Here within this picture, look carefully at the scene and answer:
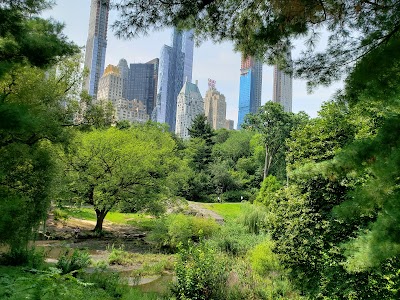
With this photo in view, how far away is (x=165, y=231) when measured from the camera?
1305 centimetres

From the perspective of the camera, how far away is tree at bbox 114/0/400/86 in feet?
10.7

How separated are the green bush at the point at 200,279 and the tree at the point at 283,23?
387 centimetres

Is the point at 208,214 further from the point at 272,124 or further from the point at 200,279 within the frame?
the point at 200,279

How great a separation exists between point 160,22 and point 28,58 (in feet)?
8.38

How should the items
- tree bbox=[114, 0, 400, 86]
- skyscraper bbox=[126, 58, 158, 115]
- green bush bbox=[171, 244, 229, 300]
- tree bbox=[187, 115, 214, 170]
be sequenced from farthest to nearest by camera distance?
skyscraper bbox=[126, 58, 158, 115] → tree bbox=[187, 115, 214, 170] → green bush bbox=[171, 244, 229, 300] → tree bbox=[114, 0, 400, 86]

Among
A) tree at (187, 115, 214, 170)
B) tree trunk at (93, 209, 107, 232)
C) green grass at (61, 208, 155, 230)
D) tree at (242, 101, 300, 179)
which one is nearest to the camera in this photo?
tree trunk at (93, 209, 107, 232)

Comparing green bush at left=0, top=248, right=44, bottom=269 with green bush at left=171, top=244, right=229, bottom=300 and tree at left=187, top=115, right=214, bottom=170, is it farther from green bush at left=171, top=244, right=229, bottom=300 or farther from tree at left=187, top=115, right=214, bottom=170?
tree at left=187, top=115, right=214, bottom=170

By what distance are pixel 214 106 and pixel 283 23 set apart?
8412 cm

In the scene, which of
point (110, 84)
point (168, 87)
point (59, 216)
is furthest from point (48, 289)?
point (168, 87)

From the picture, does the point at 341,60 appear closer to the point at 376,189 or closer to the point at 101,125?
the point at 376,189

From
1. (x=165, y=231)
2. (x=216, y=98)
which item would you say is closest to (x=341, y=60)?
(x=165, y=231)

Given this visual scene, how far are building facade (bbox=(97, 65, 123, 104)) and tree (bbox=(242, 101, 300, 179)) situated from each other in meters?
55.6

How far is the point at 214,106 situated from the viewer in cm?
8719

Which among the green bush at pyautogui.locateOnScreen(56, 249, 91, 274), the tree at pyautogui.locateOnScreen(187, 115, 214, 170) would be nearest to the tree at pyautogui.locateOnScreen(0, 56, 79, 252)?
the green bush at pyautogui.locateOnScreen(56, 249, 91, 274)
